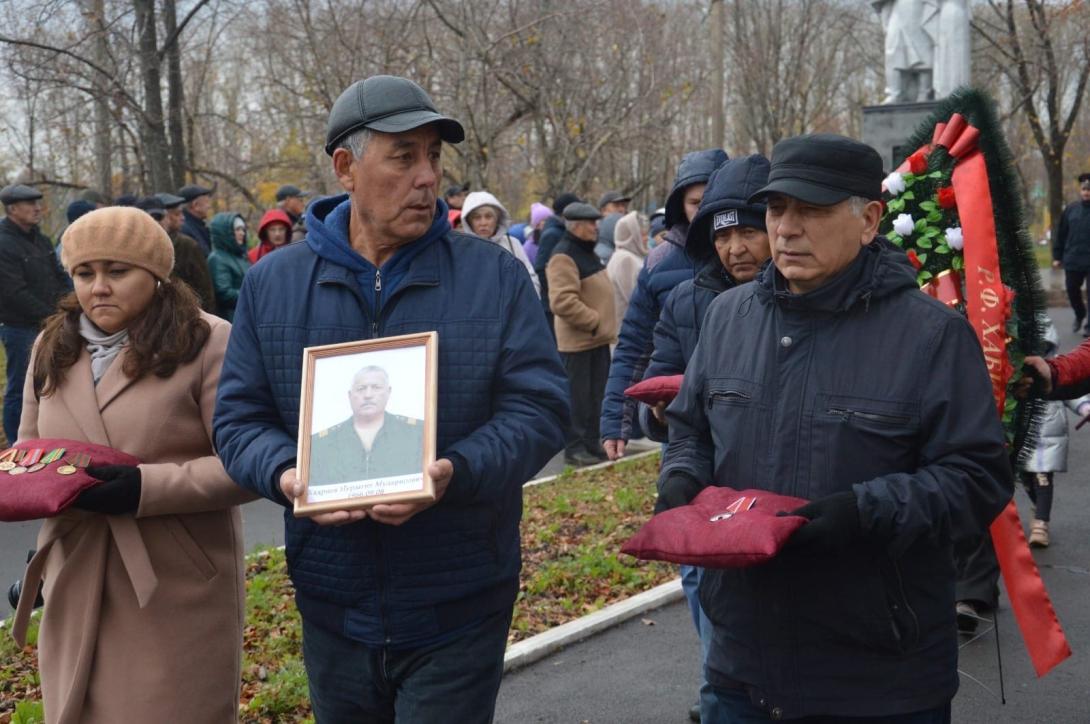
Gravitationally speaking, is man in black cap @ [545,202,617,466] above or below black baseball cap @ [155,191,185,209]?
below

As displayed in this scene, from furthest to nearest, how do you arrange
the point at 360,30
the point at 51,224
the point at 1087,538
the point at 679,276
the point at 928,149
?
the point at 51,224 < the point at 360,30 < the point at 1087,538 < the point at 679,276 < the point at 928,149

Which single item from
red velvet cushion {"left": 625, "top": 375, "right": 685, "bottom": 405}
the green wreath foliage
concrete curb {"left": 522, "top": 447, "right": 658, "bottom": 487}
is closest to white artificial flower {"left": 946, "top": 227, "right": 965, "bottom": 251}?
the green wreath foliage

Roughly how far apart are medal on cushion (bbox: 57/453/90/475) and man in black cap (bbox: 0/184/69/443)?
24.1ft

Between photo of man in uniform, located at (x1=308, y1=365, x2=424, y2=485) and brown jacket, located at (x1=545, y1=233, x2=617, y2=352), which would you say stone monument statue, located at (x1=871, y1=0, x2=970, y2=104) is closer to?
brown jacket, located at (x1=545, y1=233, x2=617, y2=352)

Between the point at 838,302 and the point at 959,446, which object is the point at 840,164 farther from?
the point at 959,446

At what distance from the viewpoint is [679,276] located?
17.2 feet

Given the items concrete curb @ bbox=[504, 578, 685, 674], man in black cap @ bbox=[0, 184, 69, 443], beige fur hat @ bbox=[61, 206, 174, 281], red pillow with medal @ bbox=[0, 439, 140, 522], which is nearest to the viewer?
red pillow with medal @ bbox=[0, 439, 140, 522]

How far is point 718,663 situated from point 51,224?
76.7 ft

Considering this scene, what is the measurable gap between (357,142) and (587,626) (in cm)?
374

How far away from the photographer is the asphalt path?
527 centimetres

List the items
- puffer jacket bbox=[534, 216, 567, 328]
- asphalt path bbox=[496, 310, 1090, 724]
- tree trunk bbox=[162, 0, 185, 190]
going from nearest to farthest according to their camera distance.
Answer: asphalt path bbox=[496, 310, 1090, 724]
puffer jacket bbox=[534, 216, 567, 328]
tree trunk bbox=[162, 0, 185, 190]

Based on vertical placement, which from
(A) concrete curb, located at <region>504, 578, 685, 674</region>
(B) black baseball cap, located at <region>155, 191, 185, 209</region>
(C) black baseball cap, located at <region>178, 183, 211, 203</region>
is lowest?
(A) concrete curb, located at <region>504, 578, 685, 674</region>

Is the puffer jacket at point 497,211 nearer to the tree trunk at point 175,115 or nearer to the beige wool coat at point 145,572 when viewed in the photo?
the tree trunk at point 175,115

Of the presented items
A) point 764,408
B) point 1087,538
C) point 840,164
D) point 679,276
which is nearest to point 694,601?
point 679,276
